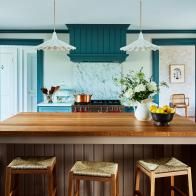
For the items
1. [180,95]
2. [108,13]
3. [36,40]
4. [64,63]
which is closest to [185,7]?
[108,13]

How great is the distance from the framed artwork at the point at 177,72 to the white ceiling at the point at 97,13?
2782 mm

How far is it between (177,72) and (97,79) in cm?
365

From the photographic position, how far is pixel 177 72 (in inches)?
356

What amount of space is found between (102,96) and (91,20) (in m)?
1.60

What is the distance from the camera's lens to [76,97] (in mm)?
5754

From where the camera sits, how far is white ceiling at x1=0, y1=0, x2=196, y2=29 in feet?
14.7

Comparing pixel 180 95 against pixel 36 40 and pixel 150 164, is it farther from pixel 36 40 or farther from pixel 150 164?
pixel 150 164

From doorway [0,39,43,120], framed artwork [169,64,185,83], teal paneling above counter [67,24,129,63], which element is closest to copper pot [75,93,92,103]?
teal paneling above counter [67,24,129,63]

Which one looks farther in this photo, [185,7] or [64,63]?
[64,63]

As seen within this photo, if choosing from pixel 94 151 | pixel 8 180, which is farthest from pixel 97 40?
pixel 8 180

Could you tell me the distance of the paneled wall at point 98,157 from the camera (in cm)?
303

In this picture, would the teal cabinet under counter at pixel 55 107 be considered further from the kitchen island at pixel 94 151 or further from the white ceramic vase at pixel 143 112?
the white ceramic vase at pixel 143 112

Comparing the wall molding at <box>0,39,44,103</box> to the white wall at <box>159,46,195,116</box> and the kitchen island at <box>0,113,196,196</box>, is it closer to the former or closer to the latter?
the kitchen island at <box>0,113,196,196</box>

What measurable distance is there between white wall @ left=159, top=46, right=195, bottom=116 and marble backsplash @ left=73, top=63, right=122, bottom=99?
10.1 feet
